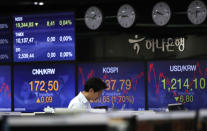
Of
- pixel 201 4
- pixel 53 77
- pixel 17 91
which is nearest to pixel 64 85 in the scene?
pixel 53 77

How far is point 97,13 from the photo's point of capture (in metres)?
6.37

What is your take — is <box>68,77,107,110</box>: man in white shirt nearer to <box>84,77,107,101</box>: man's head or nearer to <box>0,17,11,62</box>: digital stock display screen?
<box>84,77,107,101</box>: man's head

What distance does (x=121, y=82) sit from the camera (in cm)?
620

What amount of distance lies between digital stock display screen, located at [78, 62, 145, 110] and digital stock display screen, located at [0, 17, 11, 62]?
1396mm

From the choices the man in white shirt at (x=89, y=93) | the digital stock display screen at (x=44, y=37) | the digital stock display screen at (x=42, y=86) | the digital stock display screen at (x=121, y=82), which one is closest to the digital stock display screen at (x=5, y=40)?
the digital stock display screen at (x=44, y=37)

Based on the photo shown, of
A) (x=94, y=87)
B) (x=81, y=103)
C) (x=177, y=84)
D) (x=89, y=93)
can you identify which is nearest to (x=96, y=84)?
(x=94, y=87)

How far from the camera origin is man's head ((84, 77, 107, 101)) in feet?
15.0

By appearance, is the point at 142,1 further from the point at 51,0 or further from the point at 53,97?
the point at 53,97

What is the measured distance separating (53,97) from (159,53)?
1829 mm

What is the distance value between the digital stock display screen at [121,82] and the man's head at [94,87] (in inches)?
59.5

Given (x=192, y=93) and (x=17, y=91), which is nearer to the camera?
(x=192, y=93)

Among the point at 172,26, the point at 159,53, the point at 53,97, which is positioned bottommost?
the point at 53,97

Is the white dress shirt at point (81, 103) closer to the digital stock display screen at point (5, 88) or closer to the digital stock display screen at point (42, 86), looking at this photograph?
the digital stock display screen at point (42, 86)

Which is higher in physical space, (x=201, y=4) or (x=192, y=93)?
(x=201, y=4)
